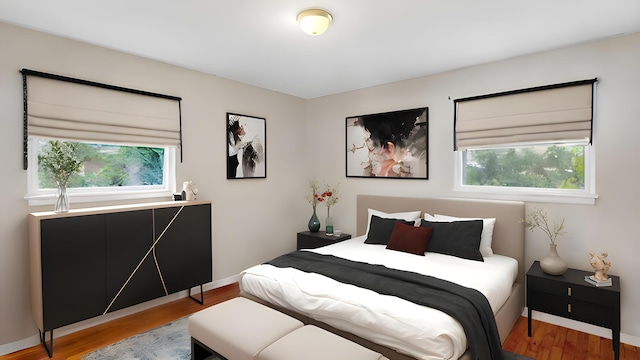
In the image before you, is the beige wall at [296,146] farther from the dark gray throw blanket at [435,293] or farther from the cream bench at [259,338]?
the cream bench at [259,338]

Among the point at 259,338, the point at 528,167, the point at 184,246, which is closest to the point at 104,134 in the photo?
the point at 184,246

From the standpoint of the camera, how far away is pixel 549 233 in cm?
307

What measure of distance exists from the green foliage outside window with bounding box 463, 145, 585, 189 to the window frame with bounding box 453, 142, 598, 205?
0.05 m

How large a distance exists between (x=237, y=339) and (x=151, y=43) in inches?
102

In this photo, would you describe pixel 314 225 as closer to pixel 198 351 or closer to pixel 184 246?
pixel 184 246

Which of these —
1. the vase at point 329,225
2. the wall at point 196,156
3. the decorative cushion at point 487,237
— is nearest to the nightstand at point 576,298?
the decorative cushion at point 487,237

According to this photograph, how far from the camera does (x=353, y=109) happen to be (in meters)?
4.55

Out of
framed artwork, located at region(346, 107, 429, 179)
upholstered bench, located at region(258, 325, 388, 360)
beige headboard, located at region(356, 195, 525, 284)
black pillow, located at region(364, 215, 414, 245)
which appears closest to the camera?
upholstered bench, located at region(258, 325, 388, 360)

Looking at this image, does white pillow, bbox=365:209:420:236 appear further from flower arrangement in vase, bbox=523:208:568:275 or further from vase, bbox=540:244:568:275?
vase, bbox=540:244:568:275

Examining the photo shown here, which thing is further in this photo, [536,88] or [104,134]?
[536,88]

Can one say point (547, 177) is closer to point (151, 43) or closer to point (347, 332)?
point (347, 332)

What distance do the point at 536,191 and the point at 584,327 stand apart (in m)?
1.27

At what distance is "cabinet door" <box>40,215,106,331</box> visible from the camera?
2.42 meters

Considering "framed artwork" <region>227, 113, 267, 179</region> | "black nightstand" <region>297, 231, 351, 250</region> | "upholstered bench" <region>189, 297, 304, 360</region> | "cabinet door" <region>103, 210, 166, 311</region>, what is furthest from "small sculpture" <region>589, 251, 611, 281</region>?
"cabinet door" <region>103, 210, 166, 311</region>
